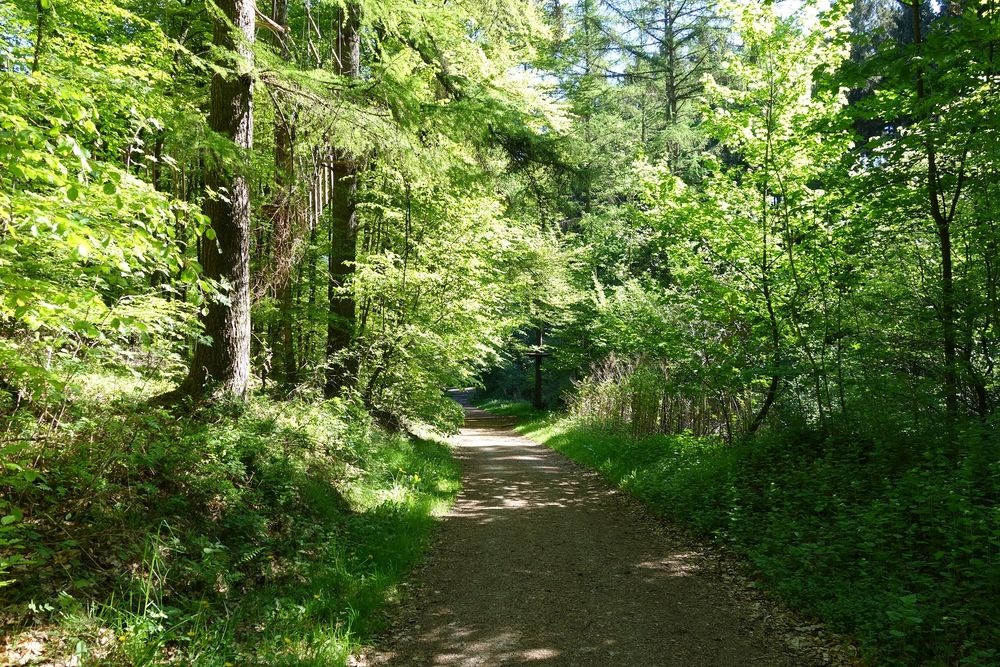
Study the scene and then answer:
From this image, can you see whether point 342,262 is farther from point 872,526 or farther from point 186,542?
point 872,526

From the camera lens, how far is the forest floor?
4.23 metres

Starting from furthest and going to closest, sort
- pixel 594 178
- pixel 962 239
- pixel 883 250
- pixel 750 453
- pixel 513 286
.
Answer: pixel 513 286, pixel 594 178, pixel 750 453, pixel 883 250, pixel 962 239

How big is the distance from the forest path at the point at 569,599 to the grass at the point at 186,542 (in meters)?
0.47

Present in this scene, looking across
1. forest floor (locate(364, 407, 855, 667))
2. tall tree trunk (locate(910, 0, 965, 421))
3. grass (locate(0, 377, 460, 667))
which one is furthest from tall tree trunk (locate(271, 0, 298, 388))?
tall tree trunk (locate(910, 0, 965, 421))

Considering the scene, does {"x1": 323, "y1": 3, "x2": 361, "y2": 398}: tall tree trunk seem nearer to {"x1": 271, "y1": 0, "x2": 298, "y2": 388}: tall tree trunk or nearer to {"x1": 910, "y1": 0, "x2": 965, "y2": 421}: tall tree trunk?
{"x1": 271, "y1": 0, "x2": 298, "y2": 388}: tall tree trunk

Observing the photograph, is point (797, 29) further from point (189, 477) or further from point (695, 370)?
point (189, 477)

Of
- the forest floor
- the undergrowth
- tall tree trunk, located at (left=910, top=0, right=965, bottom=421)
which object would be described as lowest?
the forest floor

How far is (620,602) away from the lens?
5.14 metres

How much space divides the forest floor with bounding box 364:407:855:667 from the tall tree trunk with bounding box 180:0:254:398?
11.0ft

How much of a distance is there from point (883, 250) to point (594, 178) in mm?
4577

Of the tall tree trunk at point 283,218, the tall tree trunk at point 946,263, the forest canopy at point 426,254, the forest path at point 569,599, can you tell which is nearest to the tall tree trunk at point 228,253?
the forest canopy at point 426,254

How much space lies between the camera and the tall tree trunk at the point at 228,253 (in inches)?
253

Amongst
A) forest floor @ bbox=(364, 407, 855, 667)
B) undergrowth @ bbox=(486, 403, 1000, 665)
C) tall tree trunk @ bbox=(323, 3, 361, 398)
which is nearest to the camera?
undergrowth @ bbox=(486, 403, 1000, 665)

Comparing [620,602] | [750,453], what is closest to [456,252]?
[750,453]
